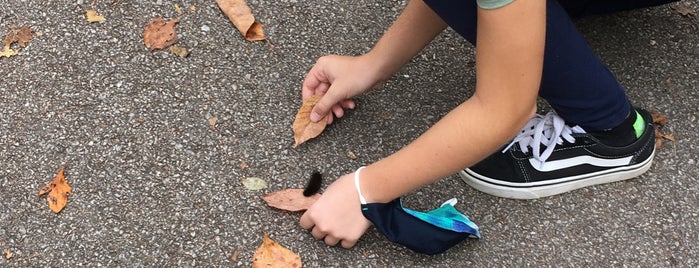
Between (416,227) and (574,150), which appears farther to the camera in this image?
(574,150)

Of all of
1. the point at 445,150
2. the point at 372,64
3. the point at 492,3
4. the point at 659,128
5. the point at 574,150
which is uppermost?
the point at 492,3

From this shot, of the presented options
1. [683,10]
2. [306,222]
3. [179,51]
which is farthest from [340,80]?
[683,10]

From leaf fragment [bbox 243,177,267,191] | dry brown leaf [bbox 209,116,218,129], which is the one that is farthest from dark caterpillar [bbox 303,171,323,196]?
dry brown leaf [bbox 209,116,218,129]

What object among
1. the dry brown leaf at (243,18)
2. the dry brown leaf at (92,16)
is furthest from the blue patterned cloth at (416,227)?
the dry brown leaf at (92,16)

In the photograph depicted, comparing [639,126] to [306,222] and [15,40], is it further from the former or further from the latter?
[15,40]

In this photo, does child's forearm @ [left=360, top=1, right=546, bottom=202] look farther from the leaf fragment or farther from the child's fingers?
the leaf fragment

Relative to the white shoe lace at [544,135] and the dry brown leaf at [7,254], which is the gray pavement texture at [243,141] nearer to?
the dry brown leaf at [7,254]

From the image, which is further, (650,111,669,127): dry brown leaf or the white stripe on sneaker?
(650,111,669,127): dry brown leaf
